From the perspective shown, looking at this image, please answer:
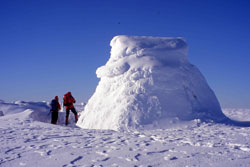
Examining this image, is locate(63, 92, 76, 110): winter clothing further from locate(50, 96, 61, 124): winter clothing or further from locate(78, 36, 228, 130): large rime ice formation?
locate(78, 36, 228, 130): large rime ice formation

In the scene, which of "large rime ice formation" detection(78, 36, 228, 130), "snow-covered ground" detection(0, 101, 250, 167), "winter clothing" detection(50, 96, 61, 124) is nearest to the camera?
"snow-covered ground" detection(0, 101, 250, 167)

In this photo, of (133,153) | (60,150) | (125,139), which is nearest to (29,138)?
(60,150)

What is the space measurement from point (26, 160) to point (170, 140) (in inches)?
142

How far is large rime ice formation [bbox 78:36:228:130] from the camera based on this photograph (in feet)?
30.7

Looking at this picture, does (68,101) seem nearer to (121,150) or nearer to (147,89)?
(147,89)

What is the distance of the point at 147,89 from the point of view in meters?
9.98

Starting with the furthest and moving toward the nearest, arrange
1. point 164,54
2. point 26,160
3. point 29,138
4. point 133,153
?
point 164,54, point 29,138, point 133,153, point 26,160

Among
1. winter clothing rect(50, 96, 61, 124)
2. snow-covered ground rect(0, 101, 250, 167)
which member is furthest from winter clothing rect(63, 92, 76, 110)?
snow-covered ground rect(0, 101, 250, 167)

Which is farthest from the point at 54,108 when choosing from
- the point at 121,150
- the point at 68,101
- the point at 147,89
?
the point at 121,150

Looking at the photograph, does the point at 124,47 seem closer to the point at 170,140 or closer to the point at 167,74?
the point at 167,74

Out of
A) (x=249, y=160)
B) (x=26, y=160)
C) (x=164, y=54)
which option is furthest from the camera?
(x=164, y=54)

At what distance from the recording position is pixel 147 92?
9.91 meters

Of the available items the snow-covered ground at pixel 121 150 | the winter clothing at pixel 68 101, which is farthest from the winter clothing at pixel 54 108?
the snow-covered ground at pixel 121 150

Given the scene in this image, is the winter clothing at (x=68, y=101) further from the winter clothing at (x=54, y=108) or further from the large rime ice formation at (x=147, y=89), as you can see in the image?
the large rime ice formation at (x=147, y=89)
